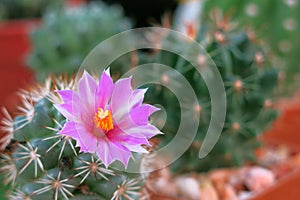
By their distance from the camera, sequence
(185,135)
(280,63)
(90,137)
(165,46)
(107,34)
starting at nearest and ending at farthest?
1. (90,137)
2. (185,135)
3. (165,46)
4. (280,63)
5. (107,34)

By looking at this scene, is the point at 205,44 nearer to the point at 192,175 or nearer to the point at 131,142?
the point at 192,175

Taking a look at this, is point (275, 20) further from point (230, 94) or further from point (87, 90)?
point (87, 90)

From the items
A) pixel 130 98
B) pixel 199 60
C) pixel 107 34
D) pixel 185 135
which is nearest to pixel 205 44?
pixel 199 60

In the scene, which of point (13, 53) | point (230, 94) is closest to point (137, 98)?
point (230, 94)

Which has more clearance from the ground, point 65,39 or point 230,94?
point 65,39

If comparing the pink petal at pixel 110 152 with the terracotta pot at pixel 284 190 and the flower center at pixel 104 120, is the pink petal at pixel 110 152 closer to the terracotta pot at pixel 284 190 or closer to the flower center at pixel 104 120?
the flower center at pixel 104 120

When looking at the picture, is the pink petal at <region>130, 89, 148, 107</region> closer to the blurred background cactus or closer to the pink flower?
the pink flower
